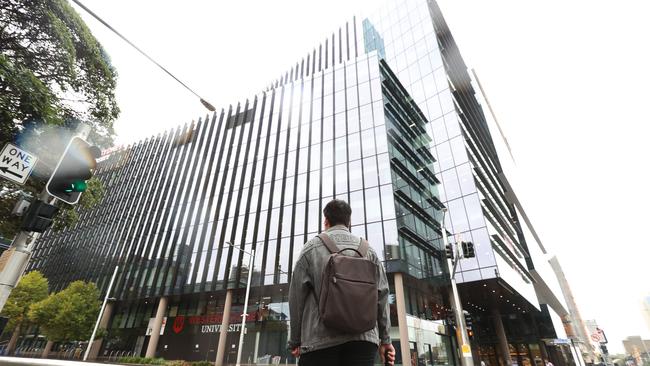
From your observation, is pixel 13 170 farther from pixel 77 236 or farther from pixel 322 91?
pixel 77 236

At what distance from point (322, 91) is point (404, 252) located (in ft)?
66.2

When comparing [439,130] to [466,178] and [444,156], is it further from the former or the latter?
[466,178]

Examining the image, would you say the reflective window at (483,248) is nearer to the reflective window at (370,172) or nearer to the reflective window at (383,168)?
the reflective window at (383,168)

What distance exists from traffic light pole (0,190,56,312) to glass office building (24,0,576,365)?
717 inches

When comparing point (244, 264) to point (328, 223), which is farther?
point (244, 264)

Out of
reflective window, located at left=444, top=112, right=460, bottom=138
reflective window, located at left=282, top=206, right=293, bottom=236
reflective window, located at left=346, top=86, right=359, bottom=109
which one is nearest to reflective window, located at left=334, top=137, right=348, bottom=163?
reflective window, located at left=346, top=86, right=359, bottom=109

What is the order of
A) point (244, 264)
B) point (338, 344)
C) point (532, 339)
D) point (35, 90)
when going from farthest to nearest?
point (532, 339), point (244, 264), point (35, 90), point (338, 344)

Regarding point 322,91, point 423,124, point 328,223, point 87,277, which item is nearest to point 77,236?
point 87,277

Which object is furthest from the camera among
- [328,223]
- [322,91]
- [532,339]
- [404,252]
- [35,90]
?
[532,339]

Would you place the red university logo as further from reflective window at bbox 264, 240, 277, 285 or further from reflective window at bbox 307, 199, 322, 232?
reflective window at bbox 307, 199, 322, 232

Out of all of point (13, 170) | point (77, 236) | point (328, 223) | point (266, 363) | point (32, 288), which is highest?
point (77, 236)

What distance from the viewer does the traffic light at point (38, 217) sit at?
12.7 ft

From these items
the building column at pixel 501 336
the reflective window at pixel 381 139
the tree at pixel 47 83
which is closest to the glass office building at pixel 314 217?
the reflective window at pixel 381 139

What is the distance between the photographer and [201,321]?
93.3 feet
